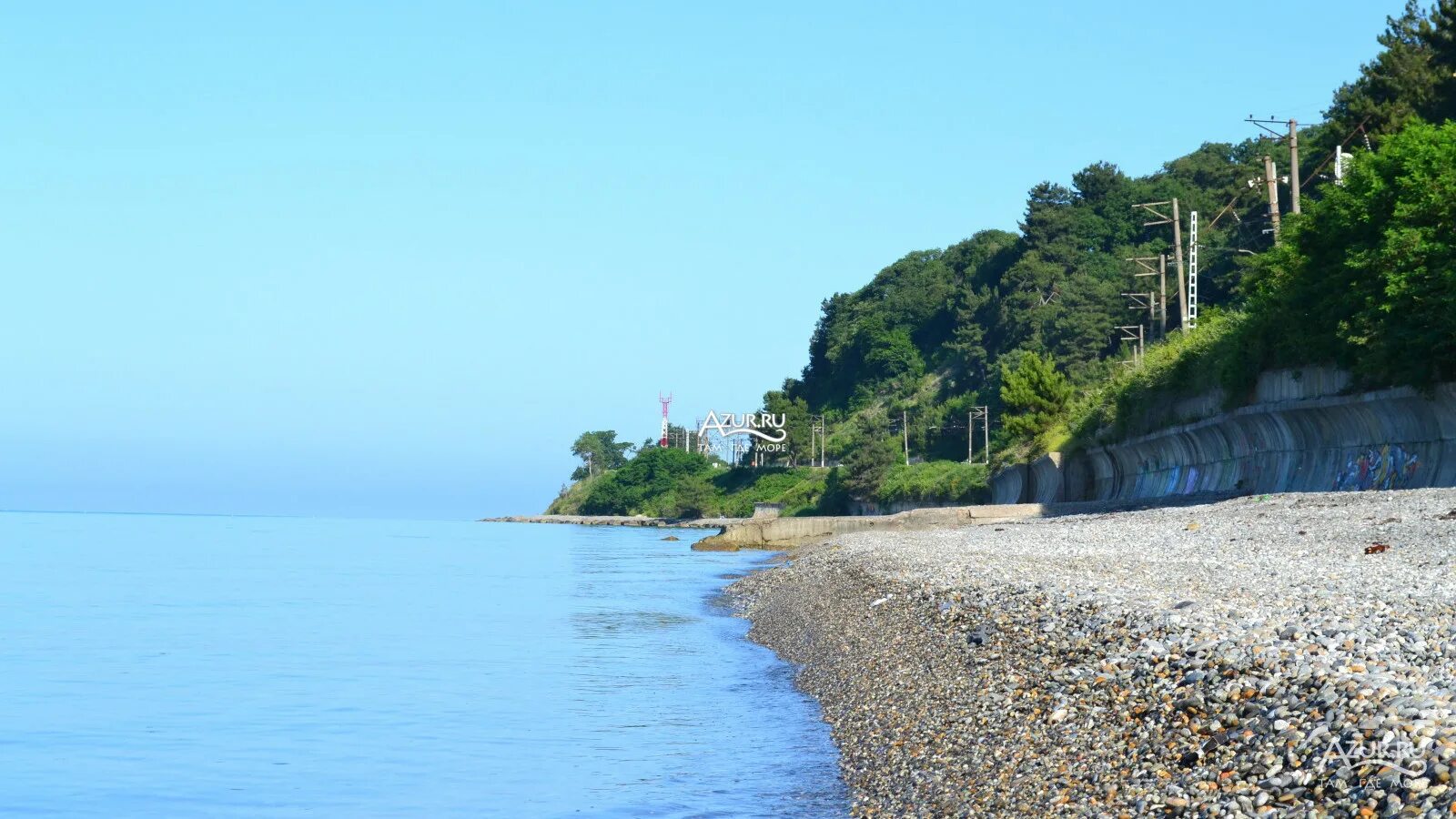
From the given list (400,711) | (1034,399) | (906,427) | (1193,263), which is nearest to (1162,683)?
(400,711)

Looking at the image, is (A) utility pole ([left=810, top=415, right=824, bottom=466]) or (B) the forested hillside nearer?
(B) the forested hillside

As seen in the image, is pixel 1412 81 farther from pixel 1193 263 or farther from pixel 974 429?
pixel 974 429

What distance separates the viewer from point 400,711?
16.9 meters

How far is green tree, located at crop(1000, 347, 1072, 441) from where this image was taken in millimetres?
71000

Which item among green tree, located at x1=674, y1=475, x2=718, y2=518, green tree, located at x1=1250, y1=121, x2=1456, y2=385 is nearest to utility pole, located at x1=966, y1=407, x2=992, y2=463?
green tree, located at x1=674, y1=475, x2=718, y2=518

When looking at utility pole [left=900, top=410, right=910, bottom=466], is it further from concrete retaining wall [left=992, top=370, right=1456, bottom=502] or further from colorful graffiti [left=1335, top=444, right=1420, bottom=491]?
colorful graffiti [left=1335, top=444, right=1420, bottom=491]

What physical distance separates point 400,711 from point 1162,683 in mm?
10375

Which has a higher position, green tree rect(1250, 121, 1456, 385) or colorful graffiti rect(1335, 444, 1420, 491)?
green tree rect(1250, 121, 1456, 385)

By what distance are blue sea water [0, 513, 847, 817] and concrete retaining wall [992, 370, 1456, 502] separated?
15093mm

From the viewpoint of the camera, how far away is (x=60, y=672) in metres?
21.0

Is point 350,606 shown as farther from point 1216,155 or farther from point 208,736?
point 1216,155

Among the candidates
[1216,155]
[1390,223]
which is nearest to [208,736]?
[1390,223]

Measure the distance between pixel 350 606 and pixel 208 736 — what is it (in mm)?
19597

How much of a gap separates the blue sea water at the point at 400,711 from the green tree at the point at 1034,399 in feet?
127
